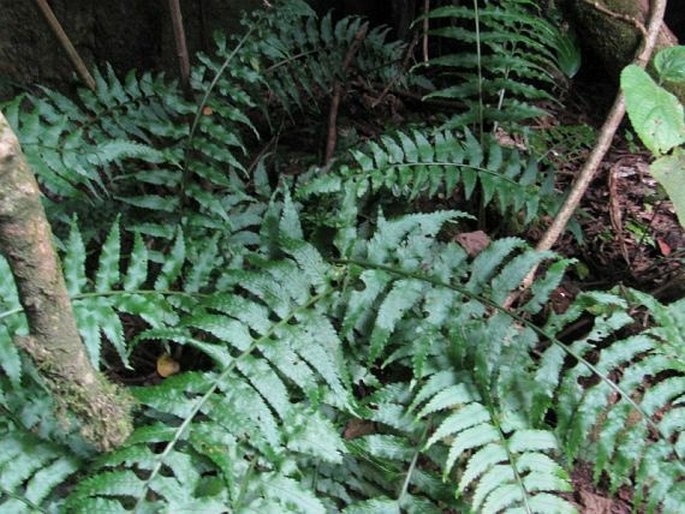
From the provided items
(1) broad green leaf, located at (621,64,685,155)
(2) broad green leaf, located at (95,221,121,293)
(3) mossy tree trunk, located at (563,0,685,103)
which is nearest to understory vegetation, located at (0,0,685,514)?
(2) broad green leaf, located at (95,221,121,293)

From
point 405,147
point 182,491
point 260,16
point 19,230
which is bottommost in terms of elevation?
point 182,491

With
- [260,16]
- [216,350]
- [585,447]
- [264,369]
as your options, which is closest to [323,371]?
[264,369]

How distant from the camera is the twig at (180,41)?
259cm

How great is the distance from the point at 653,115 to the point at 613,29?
1516 millimetres

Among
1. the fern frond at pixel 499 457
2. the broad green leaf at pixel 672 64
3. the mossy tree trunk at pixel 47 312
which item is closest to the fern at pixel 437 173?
the broad green leaf at pixel 672 64

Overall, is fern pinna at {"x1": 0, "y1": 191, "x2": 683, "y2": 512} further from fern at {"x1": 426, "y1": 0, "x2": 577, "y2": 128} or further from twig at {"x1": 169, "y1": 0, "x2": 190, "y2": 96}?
fern at {"x1": 426, "y1": 0, "x2": 577, "y2": 128}

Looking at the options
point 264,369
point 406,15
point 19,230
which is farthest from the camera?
point 406,15

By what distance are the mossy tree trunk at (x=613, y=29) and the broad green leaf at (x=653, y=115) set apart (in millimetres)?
1257

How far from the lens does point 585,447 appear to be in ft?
7.68

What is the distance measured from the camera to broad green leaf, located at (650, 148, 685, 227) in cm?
254

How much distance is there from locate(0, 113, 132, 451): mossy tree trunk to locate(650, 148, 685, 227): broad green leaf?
6.82 feet

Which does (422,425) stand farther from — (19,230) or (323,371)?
(19,230)

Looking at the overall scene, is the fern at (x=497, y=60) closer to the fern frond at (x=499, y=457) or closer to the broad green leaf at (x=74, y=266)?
the fern frond at (x=499, y=457)

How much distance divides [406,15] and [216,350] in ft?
9.12
